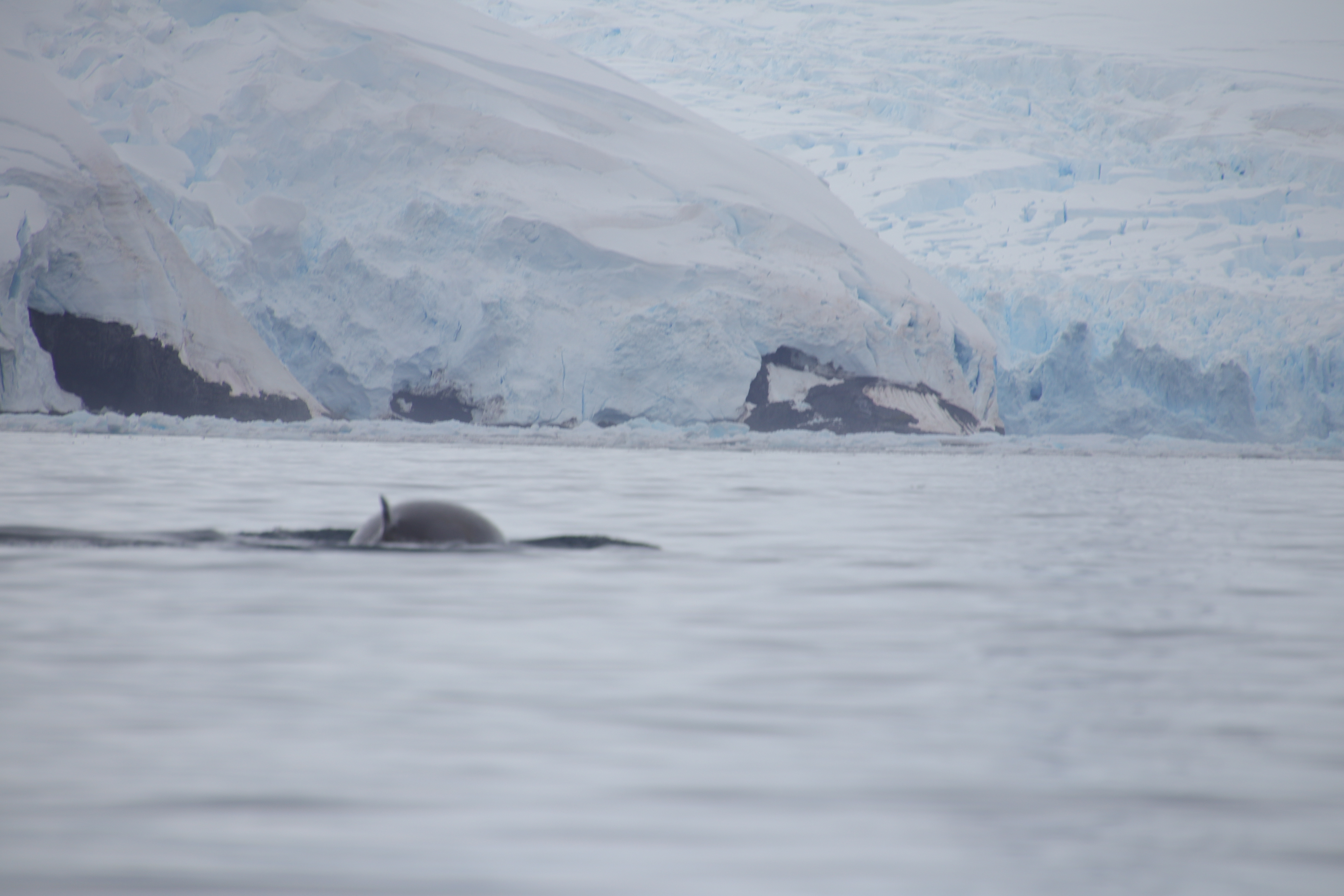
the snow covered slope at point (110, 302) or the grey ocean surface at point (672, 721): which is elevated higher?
the snow covered slope at point (110, 302)

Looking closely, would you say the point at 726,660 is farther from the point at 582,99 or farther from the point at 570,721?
the point at 582,99

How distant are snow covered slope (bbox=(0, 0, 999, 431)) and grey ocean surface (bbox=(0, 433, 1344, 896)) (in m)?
18.9

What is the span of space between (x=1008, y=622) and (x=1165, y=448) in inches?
924

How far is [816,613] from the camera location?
5188mm

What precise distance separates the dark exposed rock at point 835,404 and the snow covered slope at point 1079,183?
367 centimetres

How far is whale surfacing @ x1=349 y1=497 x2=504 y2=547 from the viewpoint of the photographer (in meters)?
7.34

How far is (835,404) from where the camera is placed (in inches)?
1117

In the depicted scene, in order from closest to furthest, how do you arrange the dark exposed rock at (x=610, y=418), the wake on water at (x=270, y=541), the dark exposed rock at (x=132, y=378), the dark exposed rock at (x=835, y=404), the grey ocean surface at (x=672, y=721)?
the grey ocean surface at (x=672, y=721), the wake on water at (x=270, y=541), the dark exposed rock at (x=132, y=378), the dark exposed rock at (x=610, y=418), the dark exposed rock at (x=835, y=404)

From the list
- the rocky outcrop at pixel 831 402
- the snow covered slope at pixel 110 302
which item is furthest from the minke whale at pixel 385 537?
the rocky outcrop at pixel 831 402

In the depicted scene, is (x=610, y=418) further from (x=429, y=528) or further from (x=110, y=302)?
(x=429, y=528)

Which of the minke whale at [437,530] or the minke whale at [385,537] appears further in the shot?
the minke whale at [437,530]

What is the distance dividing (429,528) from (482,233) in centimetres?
2081

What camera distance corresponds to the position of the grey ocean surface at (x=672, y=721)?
2.22 metres

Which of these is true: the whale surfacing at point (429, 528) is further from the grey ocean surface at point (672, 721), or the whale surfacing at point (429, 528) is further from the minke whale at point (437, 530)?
the grey ocean surface at point (672, 721)
